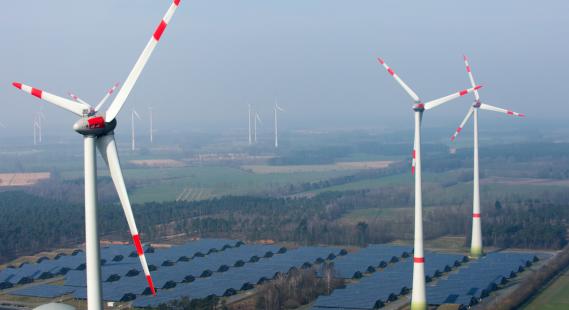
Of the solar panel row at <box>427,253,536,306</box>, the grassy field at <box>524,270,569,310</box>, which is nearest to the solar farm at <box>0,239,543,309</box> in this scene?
the solar panel row at <box>427,253,536,306</box>

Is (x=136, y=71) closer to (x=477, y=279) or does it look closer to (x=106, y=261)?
(x=477, y=279)

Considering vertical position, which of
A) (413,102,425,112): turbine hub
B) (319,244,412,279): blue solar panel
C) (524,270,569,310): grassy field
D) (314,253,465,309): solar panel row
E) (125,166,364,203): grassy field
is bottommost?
(524,270,569,310): grassy field

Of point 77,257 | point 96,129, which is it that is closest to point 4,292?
→ point 77,257

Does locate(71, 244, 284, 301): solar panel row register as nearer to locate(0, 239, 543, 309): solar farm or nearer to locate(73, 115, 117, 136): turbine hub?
locate(0, 239, 543, 309): solar farm

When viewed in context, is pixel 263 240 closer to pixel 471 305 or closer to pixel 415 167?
pixel 471 305

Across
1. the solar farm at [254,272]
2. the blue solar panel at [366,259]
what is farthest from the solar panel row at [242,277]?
the blue solar panel at [366,259]

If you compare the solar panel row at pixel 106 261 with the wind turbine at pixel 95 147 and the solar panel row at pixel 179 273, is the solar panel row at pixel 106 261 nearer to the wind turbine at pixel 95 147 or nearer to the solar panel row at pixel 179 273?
the solar panel row at pixel 179 273
